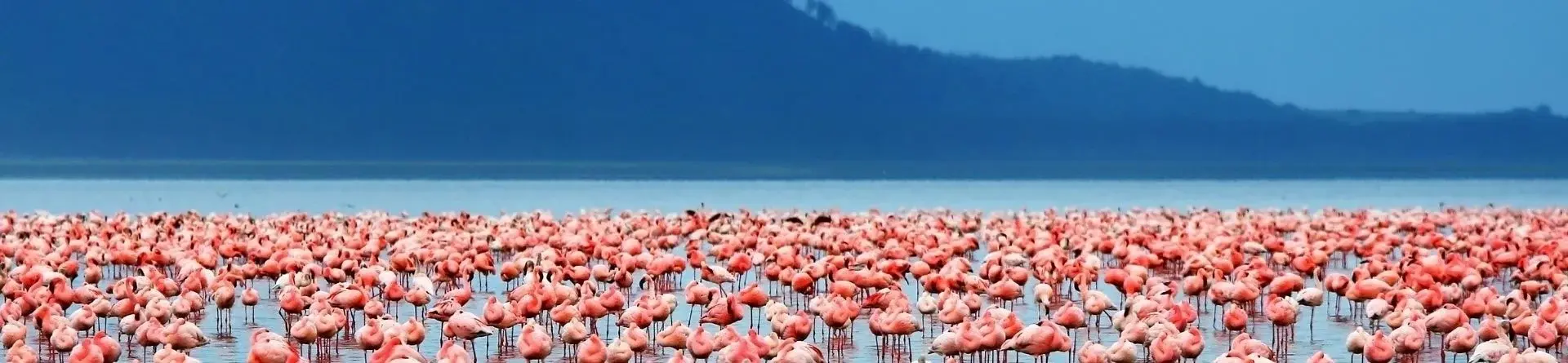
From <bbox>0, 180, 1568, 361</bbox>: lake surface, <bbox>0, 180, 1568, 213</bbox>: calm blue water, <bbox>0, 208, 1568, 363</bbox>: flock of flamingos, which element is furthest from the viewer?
<bbox>0, 180, 1568, 213</bbox>: calm blue water

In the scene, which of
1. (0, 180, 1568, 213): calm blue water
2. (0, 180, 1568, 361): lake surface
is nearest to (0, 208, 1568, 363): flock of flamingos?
(0, 180, 1568, 361): lake surface

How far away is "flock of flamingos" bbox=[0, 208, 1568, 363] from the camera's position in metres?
9.68

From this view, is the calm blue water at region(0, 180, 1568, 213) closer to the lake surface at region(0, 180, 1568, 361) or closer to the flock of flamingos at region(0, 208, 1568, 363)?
the lake surface at region(0, 180, 1568, 361)

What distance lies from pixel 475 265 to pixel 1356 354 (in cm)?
594

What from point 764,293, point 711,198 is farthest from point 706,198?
point 764,293

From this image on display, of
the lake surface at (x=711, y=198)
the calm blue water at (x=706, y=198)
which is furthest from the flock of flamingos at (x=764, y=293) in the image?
the calm blue water at (x=706, y=198)

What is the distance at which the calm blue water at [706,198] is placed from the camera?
45.4 metres

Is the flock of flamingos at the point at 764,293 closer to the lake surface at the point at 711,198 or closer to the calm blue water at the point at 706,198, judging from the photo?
the lake surface at the point at 711,198

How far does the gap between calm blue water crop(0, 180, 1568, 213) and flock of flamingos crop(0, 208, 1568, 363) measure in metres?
23.8

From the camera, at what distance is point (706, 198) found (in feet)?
176

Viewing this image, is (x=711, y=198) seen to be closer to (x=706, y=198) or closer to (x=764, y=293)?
(x=706, y=198)

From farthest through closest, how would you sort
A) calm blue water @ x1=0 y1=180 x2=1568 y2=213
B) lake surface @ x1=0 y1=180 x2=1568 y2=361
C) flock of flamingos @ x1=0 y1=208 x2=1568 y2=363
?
calm blue water @ x1=0 y1=180 x2=1568 y2=213
lake surface @ x1=0 y1=180 x2=1568 y2=361
flock of flamingos @ x1=0 y1=208 x2=1568 y2=363

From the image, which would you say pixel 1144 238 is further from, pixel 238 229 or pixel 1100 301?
pixel 238 229

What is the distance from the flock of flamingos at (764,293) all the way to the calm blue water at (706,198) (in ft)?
78.0
